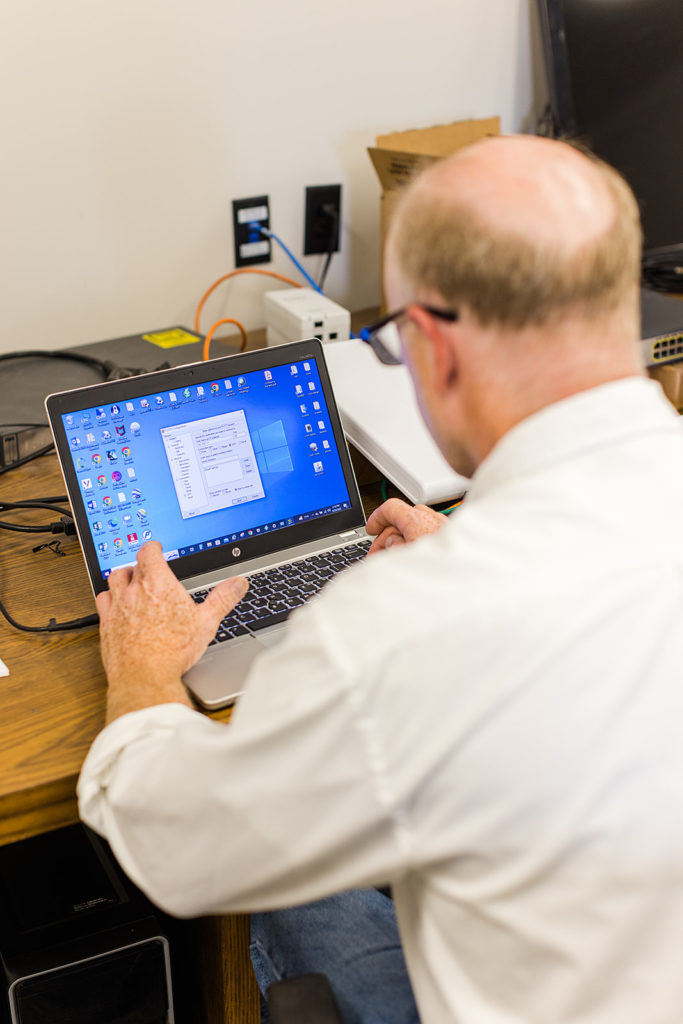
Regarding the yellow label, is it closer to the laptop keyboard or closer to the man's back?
the laptop keyboard

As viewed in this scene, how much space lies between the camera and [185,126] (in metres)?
1.54

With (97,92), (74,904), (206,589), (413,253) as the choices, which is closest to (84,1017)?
(74,904)

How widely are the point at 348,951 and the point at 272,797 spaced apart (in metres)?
0.39

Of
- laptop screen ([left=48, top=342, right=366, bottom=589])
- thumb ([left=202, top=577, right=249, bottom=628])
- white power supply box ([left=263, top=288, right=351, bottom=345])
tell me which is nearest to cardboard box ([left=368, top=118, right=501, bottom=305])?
white power supply box ([left=263, top=288, right=351, bottom=345])

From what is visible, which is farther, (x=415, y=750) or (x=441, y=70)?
(x=441, y=70)

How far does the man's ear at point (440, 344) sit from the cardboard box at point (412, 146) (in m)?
0.94

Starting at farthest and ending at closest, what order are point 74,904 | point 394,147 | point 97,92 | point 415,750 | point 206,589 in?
point 394,147, point 97,92, point 74,904, point 206,589, point 415,750

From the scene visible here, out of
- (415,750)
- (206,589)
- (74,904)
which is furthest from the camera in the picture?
(74,904)

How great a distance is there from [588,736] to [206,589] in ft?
1.83

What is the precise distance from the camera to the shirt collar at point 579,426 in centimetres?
59

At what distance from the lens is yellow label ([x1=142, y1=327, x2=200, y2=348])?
1492 millimetres

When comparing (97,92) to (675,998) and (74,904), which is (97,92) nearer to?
(74,904)

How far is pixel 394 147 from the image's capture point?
65.6 inches

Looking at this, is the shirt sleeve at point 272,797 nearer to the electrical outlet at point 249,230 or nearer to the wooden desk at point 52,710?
the wooden desk at point 52,710
